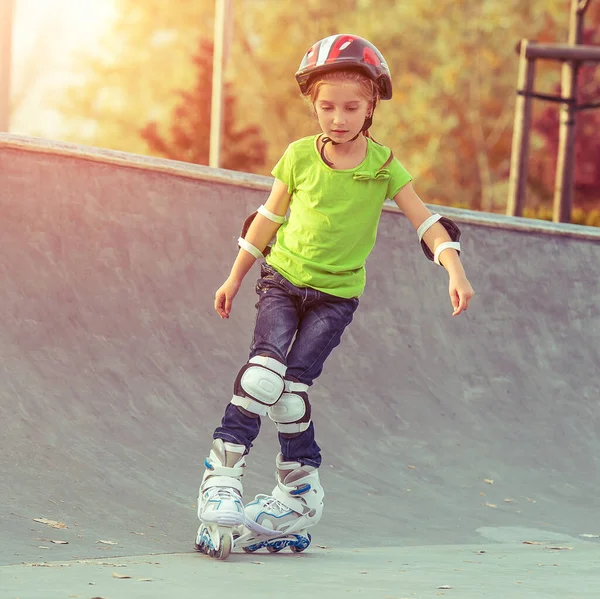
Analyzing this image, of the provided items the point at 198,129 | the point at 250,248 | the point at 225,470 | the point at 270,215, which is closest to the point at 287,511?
the point at 225,470

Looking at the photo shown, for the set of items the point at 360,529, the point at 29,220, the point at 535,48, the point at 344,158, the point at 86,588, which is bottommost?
the point at 360,529

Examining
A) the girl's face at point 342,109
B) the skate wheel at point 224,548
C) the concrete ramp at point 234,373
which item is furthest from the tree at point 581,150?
the skate wheel at point 224,548

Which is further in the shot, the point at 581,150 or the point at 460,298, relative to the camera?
the point at 581,150

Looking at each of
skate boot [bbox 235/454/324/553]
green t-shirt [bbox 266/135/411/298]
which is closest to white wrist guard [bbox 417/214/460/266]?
green t-shirt [bbox 266/135/411/298]

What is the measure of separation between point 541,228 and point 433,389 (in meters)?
2.01

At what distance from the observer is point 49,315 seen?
22.4 feet

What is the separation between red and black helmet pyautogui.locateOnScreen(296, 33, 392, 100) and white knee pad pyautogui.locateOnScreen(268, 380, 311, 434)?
112cm

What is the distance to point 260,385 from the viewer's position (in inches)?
164

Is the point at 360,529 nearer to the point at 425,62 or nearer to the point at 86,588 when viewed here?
the point at 86,588

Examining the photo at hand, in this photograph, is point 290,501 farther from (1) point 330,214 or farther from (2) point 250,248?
(1) point 330,214

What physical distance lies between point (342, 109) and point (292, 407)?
1108mm

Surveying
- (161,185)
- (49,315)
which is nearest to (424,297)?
(161,185)

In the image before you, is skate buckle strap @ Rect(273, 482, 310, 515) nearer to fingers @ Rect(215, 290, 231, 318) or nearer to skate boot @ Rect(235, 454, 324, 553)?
skate boot @ Rect(235, 454, 324, 553)

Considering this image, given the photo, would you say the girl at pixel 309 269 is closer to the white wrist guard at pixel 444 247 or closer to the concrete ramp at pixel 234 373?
the white wrist guard at pixel 444 247
